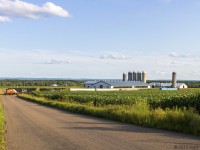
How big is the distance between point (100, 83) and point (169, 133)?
427 feet

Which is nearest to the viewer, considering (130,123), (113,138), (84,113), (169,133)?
(113,138)

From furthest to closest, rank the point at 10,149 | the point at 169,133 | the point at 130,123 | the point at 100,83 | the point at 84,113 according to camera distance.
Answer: the point at 100,83 → the point at 84,113 → the point at 130,123 → the point at 169,133 → the point at 10,149

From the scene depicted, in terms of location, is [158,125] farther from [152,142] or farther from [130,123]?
[152,142]

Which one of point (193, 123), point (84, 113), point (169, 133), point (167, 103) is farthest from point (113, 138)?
point (167, 103)

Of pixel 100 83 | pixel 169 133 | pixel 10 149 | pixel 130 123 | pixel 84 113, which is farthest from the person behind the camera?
pixel 100 83

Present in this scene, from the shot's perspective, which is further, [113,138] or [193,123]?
[193,123]

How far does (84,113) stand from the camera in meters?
25.2

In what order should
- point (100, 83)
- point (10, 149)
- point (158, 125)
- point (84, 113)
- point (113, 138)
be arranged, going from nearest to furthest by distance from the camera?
point (10, 149)
point (113, 138)
point (158, 125)
point (84, 113)
point (100, 83)

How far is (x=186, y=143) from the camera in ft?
35.6

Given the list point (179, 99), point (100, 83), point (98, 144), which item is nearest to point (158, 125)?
point (98, 144)

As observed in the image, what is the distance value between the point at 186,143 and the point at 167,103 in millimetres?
15977

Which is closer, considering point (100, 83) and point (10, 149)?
point (10, 149)

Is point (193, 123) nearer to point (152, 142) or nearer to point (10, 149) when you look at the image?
point (152, 142)

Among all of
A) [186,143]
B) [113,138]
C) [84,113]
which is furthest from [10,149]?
[84,113]
